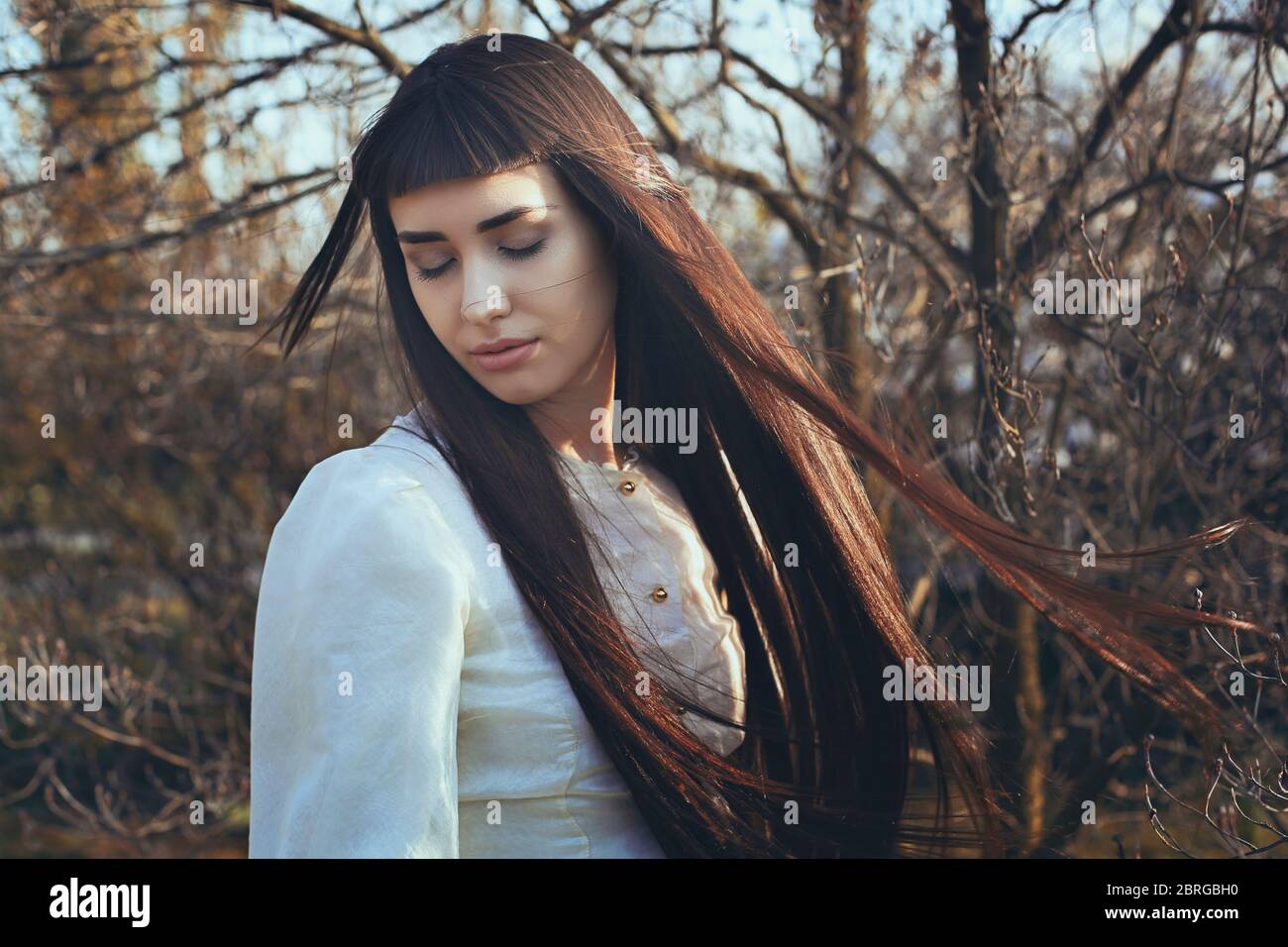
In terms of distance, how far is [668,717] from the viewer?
1.68 metres

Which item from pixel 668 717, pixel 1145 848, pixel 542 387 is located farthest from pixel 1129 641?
pixel 1145 848

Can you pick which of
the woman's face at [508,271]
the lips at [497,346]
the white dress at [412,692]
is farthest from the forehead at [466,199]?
the white dress at [412,692]

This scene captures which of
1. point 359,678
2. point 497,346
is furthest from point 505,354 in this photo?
point 359,678

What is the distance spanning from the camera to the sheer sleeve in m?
1.40

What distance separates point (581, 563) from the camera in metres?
1.71

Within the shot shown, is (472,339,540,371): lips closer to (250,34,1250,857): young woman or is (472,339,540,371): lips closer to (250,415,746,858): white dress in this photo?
(250,34,1250,857): young woman

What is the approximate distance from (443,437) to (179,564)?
427 cm

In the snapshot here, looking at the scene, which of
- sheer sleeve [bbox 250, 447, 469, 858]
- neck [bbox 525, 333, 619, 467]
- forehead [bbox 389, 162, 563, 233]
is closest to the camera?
sheer sleeve [bbox 250, 447, 469, 858]

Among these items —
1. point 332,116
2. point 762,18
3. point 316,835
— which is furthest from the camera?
point 332,116

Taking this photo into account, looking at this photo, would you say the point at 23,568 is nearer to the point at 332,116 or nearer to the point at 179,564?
the point at 179,564

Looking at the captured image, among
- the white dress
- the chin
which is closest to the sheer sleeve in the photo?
the white dress

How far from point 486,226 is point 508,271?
72mm

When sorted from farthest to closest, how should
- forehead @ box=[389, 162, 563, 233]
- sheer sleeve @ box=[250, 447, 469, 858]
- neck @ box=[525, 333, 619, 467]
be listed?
neck @ box=[525, 333, 619, 467], forehead @ box=[389, 162, 563, 233], sheer sleeve @ box=[250, 447, 469, 858]

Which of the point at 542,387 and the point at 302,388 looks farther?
the point at 302,388
